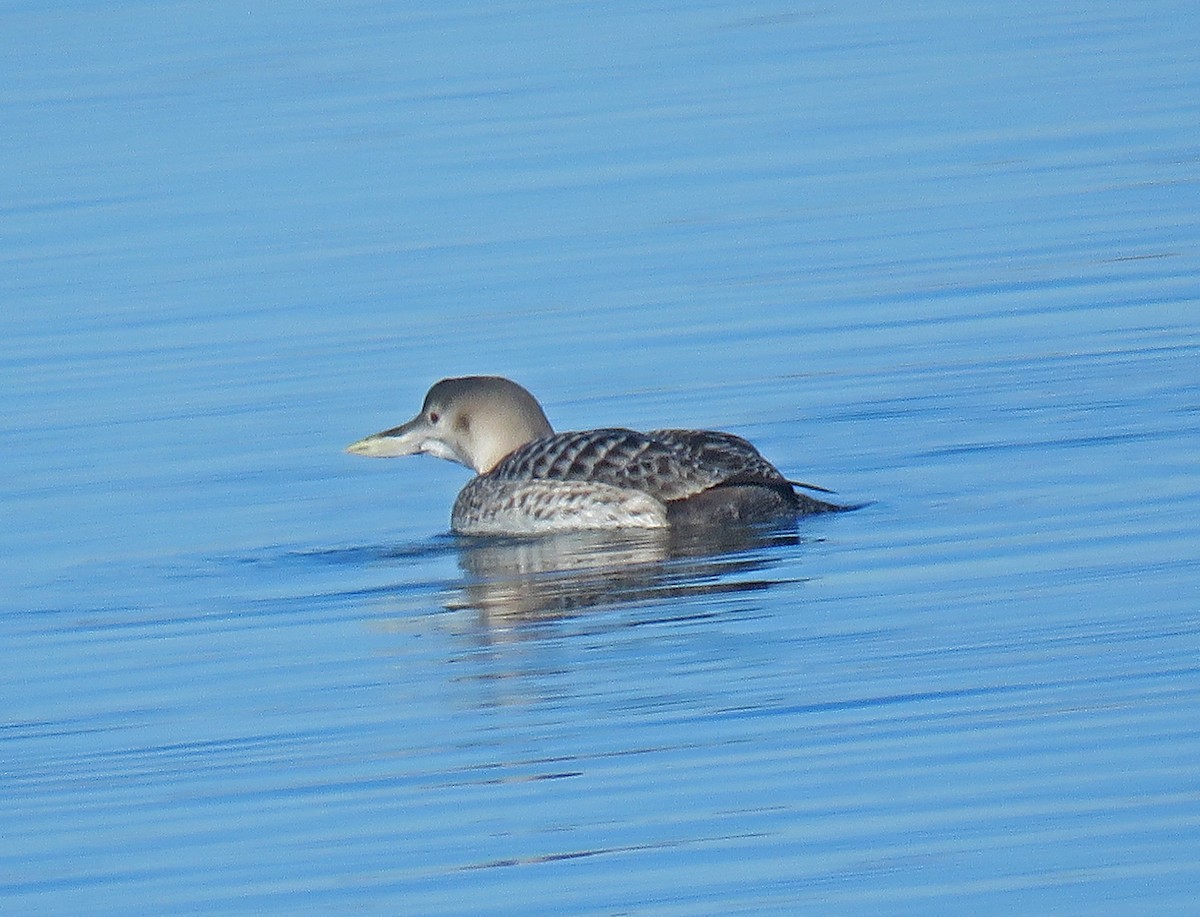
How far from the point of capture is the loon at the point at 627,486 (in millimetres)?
9539

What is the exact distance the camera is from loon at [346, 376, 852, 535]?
31.3 ft

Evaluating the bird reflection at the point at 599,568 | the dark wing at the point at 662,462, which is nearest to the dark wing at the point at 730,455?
the dark wing at the point at 662,462

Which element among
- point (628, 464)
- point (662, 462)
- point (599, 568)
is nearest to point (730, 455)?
point (662, 462)

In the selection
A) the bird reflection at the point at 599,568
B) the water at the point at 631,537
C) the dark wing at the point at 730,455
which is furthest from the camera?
the dark wing at the point at 730,455

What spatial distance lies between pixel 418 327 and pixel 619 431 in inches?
162

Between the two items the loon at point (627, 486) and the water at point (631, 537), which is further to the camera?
the loon at point (627, 486)

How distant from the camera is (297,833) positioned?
6.46m

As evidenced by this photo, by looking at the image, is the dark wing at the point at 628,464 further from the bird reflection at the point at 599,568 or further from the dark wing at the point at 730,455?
the bird reflection at the point at 599,568

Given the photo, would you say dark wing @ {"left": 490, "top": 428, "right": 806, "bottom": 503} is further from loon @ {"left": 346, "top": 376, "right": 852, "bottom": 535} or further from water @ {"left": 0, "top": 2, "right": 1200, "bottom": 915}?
water @ {"left": 0, "top": 2, "right": 1200, "bottom": 915}

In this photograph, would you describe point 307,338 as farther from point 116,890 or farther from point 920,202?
point 116,890

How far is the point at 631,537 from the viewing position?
31.5 feet

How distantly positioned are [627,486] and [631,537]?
175 millimetres

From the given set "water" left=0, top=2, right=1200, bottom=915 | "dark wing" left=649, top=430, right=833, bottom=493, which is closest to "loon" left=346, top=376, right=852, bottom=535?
"dark wing" left=649, top=430, right=833, bottom=493

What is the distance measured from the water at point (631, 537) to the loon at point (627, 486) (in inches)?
5.5
